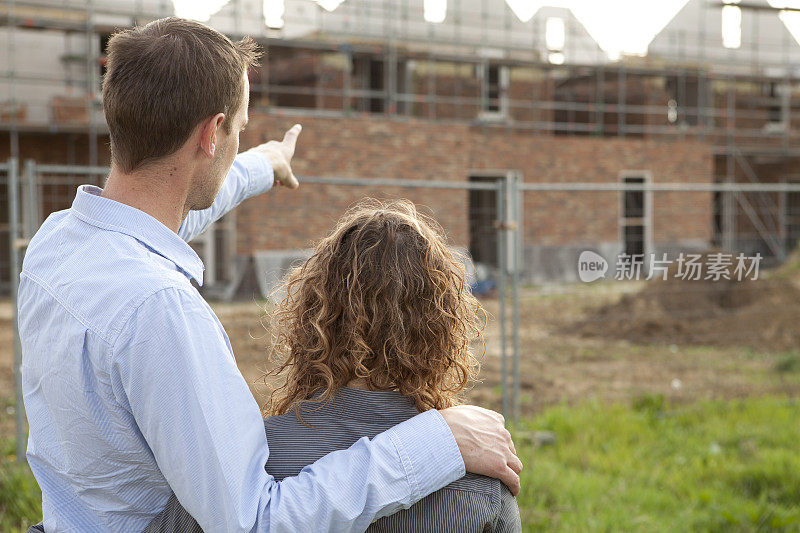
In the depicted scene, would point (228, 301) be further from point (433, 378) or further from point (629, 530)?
point (433, 378)

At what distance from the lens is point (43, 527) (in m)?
1.59

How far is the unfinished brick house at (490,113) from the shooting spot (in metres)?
17.8

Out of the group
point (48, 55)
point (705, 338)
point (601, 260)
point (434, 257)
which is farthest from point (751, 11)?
point (434, 257)

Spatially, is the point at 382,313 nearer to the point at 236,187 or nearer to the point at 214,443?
the point at 214,443

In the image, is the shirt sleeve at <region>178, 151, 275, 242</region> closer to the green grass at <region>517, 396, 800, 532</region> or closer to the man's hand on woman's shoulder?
the man's hand on woman's shoulder

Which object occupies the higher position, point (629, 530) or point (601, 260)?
point (601, 260)

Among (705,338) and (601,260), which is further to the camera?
(705,338)

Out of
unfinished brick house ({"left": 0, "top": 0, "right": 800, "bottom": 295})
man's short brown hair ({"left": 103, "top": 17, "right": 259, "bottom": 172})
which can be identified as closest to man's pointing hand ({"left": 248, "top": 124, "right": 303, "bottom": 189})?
man's short brown hair ({"left": 103, "top": 17, "right": 259, "bottom": 172})

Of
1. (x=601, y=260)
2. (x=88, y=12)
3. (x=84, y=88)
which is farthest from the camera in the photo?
(x=84, y=88)

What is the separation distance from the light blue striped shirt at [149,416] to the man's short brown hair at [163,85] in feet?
0.45

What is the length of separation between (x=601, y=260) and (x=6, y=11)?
17.0 metres

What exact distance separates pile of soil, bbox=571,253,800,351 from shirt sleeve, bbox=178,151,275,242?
8933 millimetres

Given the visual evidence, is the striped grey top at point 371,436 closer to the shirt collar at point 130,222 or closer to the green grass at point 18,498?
the shirt collar at point 130,222

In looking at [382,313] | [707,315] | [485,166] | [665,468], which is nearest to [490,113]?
[485,166]
